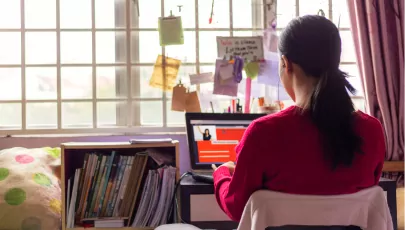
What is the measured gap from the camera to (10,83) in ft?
8.87

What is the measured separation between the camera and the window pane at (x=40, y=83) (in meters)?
2.70

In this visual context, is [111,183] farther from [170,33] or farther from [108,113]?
[170,33]

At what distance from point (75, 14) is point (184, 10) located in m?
0.61

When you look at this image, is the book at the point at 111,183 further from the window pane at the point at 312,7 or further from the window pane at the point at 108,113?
the window pane at the point at 312,7

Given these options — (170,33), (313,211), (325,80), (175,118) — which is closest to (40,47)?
(170,33)

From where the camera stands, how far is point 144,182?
2.22m

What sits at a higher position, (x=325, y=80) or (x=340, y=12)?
(x=340, y=12)

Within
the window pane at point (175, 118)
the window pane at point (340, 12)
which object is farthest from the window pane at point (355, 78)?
the window pane at point (175, 118)

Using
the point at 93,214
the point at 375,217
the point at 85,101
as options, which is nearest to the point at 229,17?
the point at 85,101

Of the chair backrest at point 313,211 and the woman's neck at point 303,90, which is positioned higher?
the woman's neck at point 303,90

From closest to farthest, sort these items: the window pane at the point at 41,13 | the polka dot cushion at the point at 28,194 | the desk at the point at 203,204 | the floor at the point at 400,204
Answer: the desk at the point at 203,204
the polka dot cushion at the point at 28,194
the floor at the point at 400,204
the window pane at the point at 41,13

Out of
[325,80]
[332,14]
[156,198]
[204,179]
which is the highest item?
[332,14]

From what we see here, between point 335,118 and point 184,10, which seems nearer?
point 335,118

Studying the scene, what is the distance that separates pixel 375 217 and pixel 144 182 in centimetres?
122
